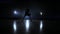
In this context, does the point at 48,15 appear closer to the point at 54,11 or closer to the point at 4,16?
the point at 54,11

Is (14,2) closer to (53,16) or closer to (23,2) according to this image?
(23,2)

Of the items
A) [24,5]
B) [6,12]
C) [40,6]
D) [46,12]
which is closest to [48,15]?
[46,12]

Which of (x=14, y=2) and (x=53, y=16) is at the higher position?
(x=14, y=2)

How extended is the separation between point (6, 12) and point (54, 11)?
5.39 ft

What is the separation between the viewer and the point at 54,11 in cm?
324

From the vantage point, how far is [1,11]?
318 cm

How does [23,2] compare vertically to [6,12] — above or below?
above

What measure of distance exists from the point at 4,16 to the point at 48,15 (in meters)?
1.49

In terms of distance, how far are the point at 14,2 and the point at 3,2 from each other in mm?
363

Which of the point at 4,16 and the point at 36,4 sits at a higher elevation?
the point at 36,4

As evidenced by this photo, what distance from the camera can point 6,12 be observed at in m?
3.19

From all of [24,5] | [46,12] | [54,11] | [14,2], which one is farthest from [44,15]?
[14,2]

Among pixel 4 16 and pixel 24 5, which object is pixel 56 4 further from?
pixel 4 16

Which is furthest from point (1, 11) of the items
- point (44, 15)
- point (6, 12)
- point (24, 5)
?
point (44, 15)
